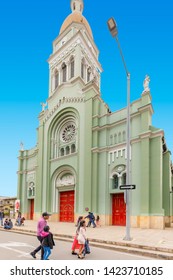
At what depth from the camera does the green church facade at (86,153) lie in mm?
20609

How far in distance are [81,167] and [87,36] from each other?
17.2m

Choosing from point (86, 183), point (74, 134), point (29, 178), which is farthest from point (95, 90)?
point (29, 178)

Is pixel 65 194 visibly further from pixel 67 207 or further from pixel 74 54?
pixel 74 54

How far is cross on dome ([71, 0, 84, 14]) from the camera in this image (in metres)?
36.2

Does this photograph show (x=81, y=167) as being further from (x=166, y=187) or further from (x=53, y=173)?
(x=166, y=187)

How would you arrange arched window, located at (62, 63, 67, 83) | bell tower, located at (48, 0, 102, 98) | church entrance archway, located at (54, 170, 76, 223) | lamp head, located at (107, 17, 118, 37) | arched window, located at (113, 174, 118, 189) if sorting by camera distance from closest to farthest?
lamp head, located at (107, 17, 118, 37) → arched window, located at (113, 174, 118, 189) → church entrance archway, located at (54, 170, 76, 223) → bell tower, located at (48, 0, 102, 98) → arched window, located at (62, 63, 67, 83)

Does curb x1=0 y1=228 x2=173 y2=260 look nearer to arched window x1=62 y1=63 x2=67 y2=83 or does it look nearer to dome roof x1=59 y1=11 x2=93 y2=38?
arched window x1=62 y1=63 x2=67 y2=83

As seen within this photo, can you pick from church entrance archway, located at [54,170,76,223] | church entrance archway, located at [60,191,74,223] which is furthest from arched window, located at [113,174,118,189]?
church entrance archway, located at [60,191,74,223]

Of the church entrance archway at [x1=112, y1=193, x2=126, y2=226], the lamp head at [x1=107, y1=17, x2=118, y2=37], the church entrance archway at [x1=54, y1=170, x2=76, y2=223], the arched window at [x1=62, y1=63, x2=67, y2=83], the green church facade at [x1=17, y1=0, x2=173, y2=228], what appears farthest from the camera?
the arched window at [x1=62, y1=63, x2=67, y2=83]

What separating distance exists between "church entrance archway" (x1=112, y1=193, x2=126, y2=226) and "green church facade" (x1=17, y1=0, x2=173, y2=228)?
80mm

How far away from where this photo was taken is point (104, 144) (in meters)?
24.4

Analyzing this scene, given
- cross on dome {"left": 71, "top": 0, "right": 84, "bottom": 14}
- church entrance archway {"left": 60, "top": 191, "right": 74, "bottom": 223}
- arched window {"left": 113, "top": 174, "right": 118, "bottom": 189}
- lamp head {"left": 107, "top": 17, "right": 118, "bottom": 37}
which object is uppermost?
cross on dome {"left": 71, "top": 0, "right": 84, "bottom": 14}

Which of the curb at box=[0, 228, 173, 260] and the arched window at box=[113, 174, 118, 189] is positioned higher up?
the arched window at box=[113, 174, 118, 189]

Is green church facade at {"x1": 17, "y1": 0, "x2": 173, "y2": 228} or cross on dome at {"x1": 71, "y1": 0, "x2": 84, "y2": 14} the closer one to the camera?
green church facade at {"x1": 17, "y1": 0, "x2": 173, "y2": 228}
